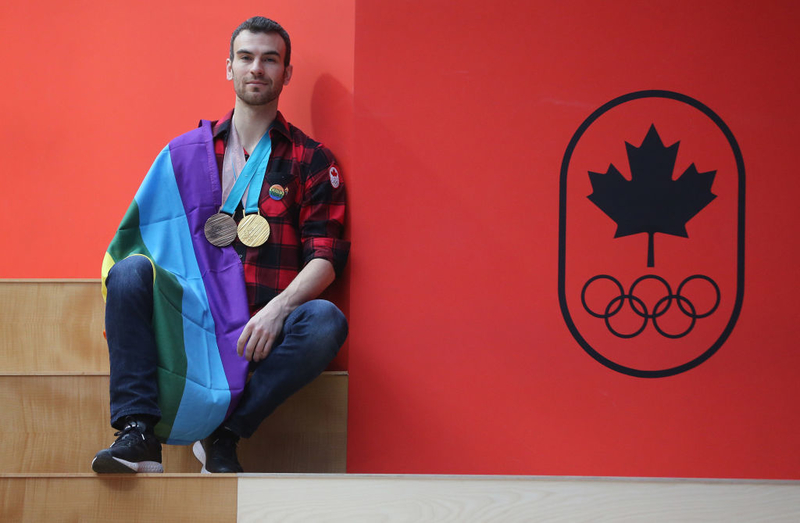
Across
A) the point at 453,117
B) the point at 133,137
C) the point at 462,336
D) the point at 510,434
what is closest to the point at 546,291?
the point at 462,336

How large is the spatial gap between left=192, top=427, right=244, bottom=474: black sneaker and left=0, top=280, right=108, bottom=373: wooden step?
0.38 metres

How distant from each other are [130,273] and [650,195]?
1.26 metres

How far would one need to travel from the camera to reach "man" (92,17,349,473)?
5.12ft

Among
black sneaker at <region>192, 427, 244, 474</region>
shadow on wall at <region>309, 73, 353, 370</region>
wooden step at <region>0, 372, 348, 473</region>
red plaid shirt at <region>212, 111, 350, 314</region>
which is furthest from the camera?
shadow on wall at <region>309, 73, 353, 370</region>

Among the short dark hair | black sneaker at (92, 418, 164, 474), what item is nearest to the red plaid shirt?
the short dark hair

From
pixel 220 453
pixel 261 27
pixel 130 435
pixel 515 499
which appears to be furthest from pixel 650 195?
pixel 130 435

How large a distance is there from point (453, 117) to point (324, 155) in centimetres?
34

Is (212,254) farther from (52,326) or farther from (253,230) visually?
(52,326)

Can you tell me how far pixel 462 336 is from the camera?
1.98 metres

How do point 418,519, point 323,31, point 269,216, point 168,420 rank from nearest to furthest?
1. point 418,519
2. point 168,420
3. point 269,216
4. point 323,31

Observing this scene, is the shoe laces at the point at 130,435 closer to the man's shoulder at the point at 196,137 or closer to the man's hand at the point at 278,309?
the man's hand at the point at 278,309

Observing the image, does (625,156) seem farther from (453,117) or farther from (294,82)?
(294,82)

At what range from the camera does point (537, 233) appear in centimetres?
201

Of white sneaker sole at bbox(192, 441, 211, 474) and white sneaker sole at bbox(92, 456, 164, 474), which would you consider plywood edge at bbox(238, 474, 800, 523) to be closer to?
white sneaker sole at bbox(92, 456, 164, 474)
